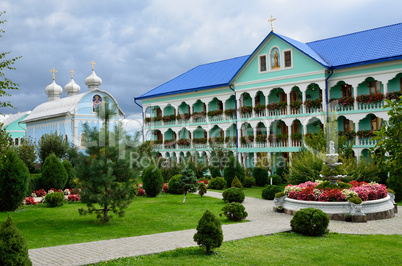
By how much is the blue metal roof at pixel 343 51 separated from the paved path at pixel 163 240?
527 inches

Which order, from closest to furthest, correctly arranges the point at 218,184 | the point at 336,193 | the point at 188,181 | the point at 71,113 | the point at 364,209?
the point at 364,209, the point at 336,193, the point at 188,181, the point at 218,184, the point at 71,113

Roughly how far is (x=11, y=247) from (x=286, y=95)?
2526 centimetres

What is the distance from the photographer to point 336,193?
46.4 feet

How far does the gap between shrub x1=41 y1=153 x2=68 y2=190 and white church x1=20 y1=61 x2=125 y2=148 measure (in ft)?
49.9

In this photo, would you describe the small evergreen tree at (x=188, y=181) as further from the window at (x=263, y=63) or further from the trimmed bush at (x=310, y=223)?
the window at (x=263, y=63)

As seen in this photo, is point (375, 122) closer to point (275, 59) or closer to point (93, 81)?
point (275, 59)

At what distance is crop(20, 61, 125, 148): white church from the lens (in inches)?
1576

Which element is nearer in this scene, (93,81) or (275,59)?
(275,59)

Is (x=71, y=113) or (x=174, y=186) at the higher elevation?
(x=71, y=113)

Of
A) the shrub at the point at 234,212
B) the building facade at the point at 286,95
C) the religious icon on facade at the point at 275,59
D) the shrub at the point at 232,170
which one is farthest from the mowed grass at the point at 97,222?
the religious icon on facade at the point at 275,59

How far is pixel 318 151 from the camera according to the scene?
850 inches

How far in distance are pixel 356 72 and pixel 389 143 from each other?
71.5 ft

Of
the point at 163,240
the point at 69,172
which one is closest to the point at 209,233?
the point at 163,240

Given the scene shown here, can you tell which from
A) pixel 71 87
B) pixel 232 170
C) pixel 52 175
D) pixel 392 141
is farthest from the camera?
pixel 71 87
